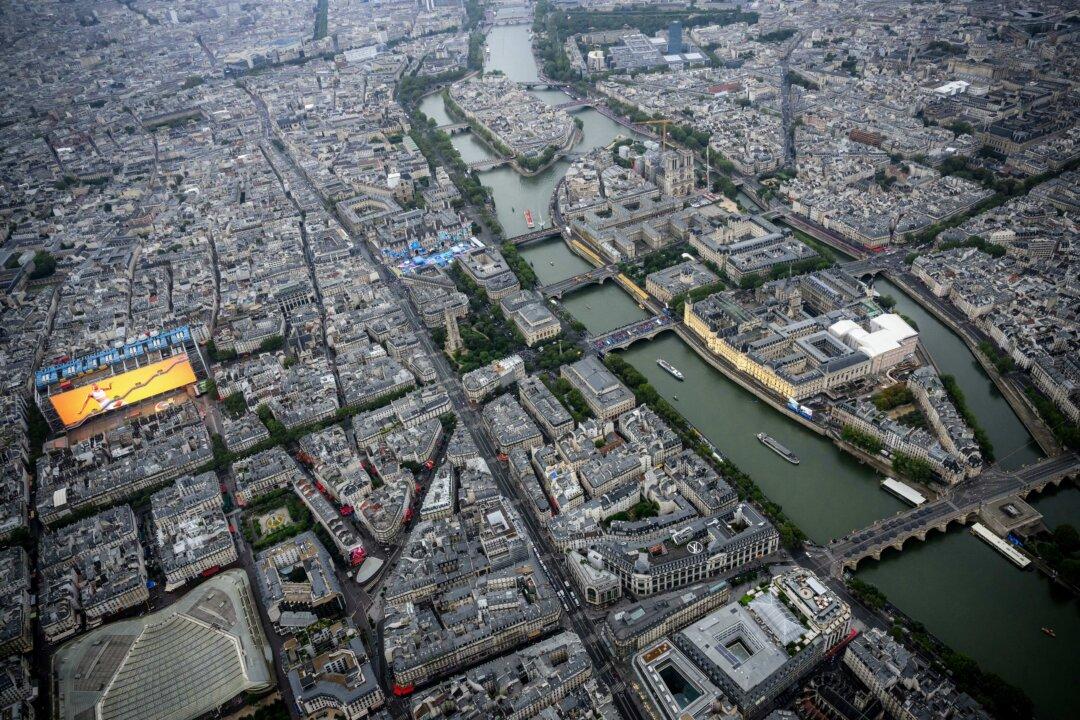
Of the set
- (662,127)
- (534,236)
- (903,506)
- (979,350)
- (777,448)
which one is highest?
(979,350)

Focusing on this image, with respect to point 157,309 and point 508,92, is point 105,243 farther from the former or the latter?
point 508,92

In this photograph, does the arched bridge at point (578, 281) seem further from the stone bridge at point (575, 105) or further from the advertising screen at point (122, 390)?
the stone bridge at point (575, 105)

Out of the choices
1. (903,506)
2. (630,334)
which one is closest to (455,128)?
(630,334)

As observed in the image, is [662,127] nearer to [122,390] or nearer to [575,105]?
[575,105]

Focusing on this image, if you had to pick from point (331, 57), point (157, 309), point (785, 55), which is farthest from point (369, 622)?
point (331, 57)

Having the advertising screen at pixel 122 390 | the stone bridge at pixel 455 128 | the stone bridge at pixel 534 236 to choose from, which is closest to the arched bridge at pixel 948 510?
the stone bridge at pixel 534 236

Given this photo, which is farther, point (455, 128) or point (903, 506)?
point (455, 128)
